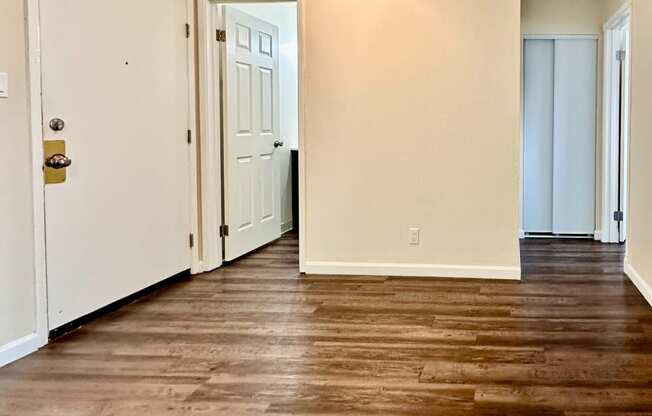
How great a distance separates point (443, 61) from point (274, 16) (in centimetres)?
229

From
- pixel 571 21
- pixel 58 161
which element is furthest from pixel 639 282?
pixel 58 161

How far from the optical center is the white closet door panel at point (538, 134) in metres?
7.16

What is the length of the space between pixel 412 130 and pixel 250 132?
1492 millimetres

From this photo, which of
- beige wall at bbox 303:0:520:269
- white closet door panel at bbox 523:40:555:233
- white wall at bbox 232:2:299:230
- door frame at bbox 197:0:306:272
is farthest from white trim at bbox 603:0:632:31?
white wall at bbox 232:2:299:230

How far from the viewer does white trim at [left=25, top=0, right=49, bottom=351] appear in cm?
362

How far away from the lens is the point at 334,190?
5.51 m

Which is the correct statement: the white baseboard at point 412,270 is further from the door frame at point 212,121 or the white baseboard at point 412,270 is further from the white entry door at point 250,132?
the white entry door at point 250,132

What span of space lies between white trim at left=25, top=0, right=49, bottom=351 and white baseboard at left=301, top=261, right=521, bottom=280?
84.8 inches

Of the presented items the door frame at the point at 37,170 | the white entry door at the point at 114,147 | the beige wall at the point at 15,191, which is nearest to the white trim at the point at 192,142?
the white entry door at the point at 114,147

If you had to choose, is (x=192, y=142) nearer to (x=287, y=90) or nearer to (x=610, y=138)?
(x=287, y=90)

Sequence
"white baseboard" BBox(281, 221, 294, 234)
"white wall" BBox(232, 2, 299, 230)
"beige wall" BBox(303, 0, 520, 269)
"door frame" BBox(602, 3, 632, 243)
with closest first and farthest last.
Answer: "beige wall" BBox(303, 0, 520, 269), "door frame" BBox(602, 3, 632, 243), "white wall" BBox(232, 2, 299, 230), "white baseboard" BBox(281, 221, 294, 234)

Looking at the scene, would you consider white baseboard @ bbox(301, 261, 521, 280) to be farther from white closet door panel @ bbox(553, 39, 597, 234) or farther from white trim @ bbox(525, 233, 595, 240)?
white closet door panel @ bbox(553, 39, 597, 234)

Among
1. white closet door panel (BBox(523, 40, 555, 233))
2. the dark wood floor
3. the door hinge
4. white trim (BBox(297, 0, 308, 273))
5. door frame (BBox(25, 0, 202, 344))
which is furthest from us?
white closet door panel (BBox(523, 40, 555, 233))

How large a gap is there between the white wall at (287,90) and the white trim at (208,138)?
5.31ft
